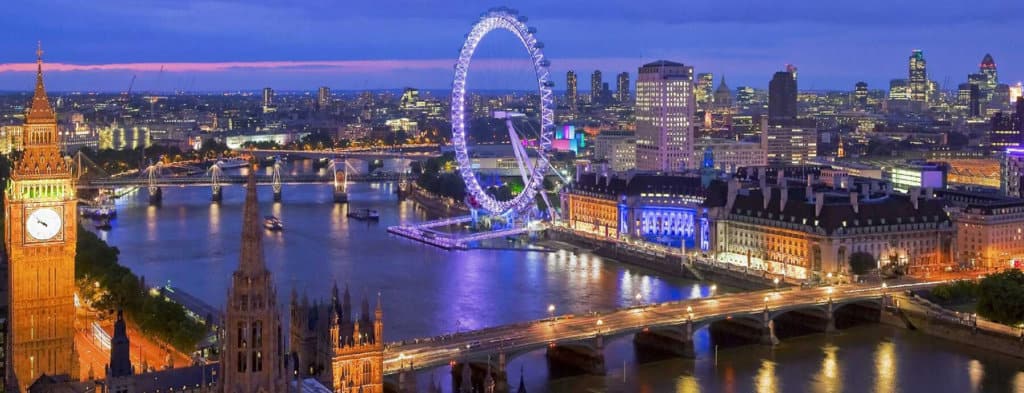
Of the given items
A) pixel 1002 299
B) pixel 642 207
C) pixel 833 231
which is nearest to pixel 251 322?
pixel 1002 299

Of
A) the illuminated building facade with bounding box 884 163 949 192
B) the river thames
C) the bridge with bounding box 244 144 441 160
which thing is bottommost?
the river thames

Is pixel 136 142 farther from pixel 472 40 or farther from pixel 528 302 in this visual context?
pixel 528 302

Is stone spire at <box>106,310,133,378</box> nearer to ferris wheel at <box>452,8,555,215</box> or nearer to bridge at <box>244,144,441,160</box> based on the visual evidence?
ferris wheel at <box>452,8,555,215</box>

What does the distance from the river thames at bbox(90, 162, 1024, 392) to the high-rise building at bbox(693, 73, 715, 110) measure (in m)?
103

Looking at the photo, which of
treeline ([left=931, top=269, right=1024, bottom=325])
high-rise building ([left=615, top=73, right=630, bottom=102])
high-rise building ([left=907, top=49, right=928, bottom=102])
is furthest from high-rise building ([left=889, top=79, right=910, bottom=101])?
treeline ([left=931, top=269, right=1024, bottom=325])

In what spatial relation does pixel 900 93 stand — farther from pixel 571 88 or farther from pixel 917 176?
pixel 917 176

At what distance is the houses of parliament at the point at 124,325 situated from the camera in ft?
55.8

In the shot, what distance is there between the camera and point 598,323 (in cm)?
3250

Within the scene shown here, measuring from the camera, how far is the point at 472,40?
58781 millimetres

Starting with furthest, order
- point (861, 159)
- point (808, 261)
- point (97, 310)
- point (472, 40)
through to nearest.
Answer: point (861, 159), point (472, 40), point (808, 261), point (97, 310)

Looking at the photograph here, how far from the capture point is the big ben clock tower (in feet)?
88.8

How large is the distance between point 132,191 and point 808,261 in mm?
49175

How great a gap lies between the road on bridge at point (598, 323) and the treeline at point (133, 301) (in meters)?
5.04

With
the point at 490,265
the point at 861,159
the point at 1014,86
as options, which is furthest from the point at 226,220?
the point at 1014,86
